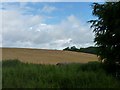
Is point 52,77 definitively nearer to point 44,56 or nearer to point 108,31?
point 108,31

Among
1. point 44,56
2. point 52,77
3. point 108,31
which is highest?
point 108,31

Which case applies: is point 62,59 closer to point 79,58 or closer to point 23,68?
point 79,58

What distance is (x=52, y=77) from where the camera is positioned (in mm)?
16625

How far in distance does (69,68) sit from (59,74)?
60.7 inches

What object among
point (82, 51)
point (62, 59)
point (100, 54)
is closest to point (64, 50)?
point (82, 51)

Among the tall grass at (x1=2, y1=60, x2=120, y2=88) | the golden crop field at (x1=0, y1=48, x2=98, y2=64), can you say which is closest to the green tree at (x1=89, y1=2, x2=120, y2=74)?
the tall grass at (x1=2, y1=60, x2=120, y2=88)

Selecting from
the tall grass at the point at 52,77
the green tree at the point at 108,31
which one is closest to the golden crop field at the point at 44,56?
the tall grass at the point at 52,77

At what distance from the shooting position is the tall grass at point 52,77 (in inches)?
609

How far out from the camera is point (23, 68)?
17.3 meters

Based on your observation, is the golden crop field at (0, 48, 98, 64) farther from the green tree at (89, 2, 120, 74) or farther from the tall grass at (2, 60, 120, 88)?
the green tree at (89, 2, 120, 74)

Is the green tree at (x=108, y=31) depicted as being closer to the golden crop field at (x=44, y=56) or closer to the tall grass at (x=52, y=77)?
the tall grass at (x=52, y=77)

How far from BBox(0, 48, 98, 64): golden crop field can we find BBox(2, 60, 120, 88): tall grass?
52.6 inches

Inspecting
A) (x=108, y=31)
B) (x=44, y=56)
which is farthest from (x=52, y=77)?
(x=44, y=56)

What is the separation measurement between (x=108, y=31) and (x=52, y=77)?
370 cm
